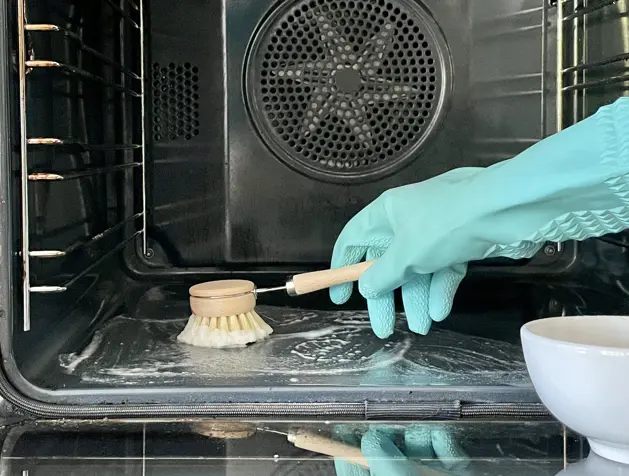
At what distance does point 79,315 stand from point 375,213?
381mm

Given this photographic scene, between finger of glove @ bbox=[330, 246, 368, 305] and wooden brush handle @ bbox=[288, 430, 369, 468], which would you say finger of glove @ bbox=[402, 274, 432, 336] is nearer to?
finger of glove @ bbox=[330, 246, 368, 305]

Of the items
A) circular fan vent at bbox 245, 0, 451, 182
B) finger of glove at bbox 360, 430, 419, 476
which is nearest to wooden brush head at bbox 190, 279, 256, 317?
circular fan vent at bbox 245, 0, 451, 182

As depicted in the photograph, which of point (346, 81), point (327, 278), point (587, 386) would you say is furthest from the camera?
point (346, 81)

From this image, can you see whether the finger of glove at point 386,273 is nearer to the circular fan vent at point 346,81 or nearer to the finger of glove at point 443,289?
the finger of glove at point 443,289

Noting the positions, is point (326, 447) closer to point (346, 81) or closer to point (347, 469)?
point (347, 469)

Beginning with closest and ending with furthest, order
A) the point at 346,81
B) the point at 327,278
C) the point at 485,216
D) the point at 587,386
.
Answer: the point at 587,386
the point at 485,216
the point at 327,278
the point at 346,81

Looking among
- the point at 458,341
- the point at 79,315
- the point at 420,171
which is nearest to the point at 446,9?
the point at 420,171

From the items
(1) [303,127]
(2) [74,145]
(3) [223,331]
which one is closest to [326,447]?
(3) [223,331]

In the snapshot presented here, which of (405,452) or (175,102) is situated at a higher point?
(175,102)

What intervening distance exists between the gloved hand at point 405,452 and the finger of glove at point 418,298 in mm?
237

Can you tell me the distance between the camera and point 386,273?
0.88m

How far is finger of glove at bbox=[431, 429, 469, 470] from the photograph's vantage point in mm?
638

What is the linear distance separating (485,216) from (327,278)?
10.5 inches

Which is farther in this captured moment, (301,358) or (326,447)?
(301,358)
